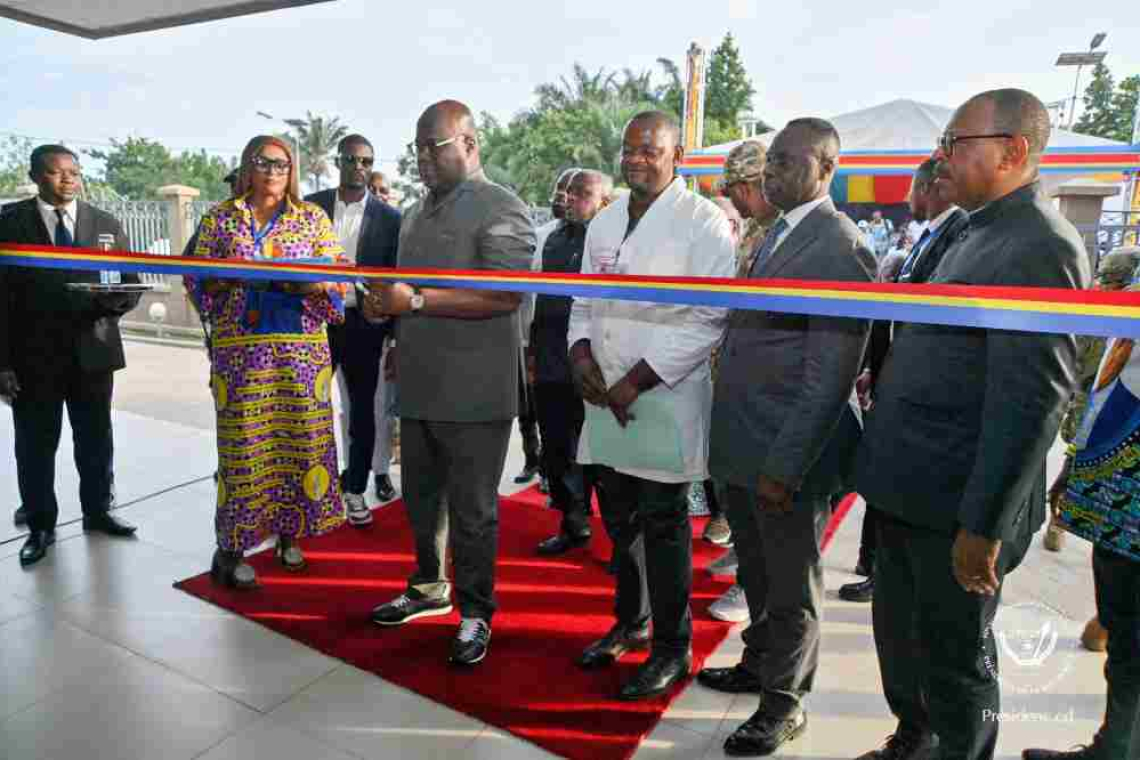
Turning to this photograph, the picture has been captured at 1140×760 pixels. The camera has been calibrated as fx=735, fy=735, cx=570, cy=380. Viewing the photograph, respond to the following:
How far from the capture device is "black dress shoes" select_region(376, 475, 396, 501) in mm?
4336

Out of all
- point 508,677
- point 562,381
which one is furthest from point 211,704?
point 562,381

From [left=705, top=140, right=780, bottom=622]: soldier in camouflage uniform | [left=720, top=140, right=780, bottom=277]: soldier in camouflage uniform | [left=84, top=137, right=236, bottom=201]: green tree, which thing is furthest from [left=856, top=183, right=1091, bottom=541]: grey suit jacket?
[left=84, top=137, right=236, bottom=201]: green tree

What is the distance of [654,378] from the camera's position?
2.23 metres

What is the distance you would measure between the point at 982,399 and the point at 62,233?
382 cm

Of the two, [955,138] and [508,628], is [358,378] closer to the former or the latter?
[508,628]

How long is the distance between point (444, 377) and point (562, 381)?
1.20 m

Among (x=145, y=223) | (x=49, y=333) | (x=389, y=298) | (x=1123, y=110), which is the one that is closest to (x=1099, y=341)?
(x=389, y=298)

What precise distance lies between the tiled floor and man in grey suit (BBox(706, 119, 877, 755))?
0.32 metres

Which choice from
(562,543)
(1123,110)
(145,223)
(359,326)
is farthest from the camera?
(1123,110)

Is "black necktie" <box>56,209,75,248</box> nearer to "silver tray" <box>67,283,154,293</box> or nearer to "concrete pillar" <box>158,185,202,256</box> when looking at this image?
"silver tray" <box>67,283,154,293</box>

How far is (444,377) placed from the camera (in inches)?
100

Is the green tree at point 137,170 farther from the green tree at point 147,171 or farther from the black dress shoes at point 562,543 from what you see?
the black dress shoes at point 562,543

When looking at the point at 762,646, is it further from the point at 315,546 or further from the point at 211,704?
the point at 315,546

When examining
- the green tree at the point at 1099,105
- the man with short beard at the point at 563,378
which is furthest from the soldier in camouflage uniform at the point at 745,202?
the green tree at the point at 1099,105
